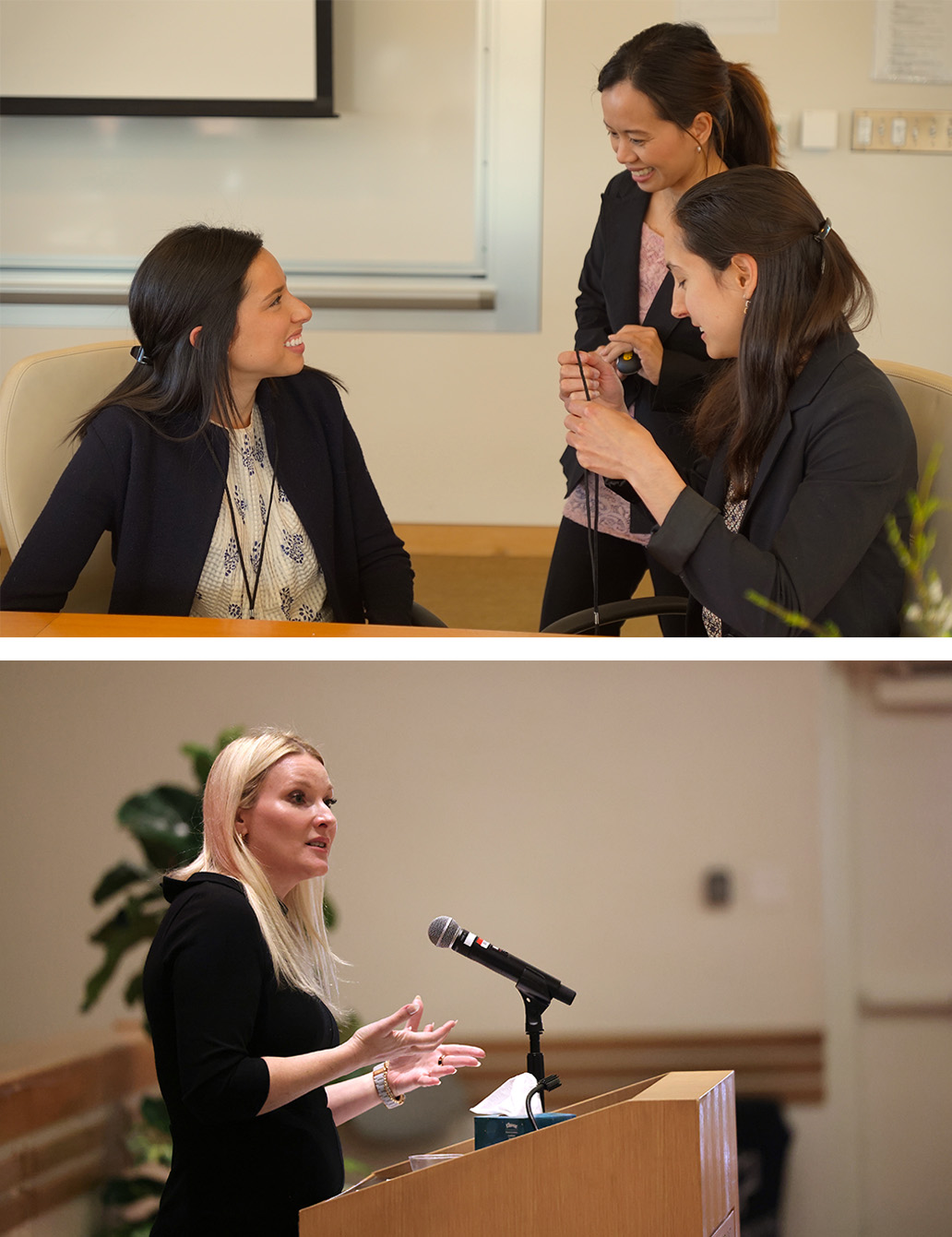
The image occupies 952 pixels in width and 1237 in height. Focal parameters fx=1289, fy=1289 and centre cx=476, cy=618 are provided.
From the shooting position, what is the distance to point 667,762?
1088mm

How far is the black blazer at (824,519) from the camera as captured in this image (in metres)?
1.44

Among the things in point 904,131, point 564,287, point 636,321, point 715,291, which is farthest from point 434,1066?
point 904,131

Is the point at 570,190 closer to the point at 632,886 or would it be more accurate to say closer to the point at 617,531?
the point at 617,531

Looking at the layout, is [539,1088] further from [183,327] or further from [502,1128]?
[183,327]

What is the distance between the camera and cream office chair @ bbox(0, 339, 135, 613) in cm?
179

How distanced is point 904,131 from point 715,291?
2.76 m

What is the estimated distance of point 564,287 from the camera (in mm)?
4020

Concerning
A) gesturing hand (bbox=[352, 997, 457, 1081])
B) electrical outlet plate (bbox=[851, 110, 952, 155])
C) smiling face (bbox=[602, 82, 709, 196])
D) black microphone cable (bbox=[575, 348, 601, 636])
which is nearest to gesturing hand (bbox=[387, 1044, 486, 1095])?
gesturing hand (bbox=[352, 997, 457, 1081])

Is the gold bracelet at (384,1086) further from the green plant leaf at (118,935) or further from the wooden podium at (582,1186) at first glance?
the green plant leaf at (118,935)

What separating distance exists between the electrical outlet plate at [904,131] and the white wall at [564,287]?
1.3 inches

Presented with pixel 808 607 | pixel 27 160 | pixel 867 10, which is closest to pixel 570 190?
pixel 867 10

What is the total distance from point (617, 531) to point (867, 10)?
250 cm

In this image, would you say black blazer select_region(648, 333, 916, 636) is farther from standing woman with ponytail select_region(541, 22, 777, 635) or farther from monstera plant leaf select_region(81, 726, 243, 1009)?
monstera plant leaf select_region(81, 726, 243, 1009)

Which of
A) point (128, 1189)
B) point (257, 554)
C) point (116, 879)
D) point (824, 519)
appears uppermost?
point (824, 519)
